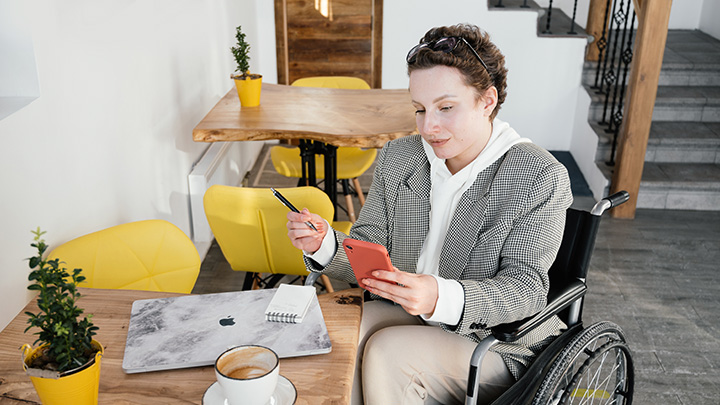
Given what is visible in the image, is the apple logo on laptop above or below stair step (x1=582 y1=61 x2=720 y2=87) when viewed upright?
above

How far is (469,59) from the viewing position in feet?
4.42

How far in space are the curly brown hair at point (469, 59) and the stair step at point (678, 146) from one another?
284 cm

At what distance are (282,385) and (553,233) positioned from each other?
28.5 inches

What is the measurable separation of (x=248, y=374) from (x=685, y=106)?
4128 millimetres

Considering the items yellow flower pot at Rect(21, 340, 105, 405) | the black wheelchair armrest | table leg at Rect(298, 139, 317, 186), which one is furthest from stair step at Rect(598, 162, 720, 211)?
yellow flower pot at Rect(21, 340, 105, 405)

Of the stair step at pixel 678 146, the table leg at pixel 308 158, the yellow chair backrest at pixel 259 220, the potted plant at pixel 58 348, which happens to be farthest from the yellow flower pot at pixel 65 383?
the stair step at pixel 678 146

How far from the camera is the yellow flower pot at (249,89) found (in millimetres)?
2826

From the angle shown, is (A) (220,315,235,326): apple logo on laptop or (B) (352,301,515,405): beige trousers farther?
(B) (352,301,515,405): beige trousers

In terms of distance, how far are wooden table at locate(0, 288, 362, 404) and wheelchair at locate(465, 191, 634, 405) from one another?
30cm

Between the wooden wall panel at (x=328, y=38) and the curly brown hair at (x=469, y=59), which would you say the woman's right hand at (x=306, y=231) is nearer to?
the curly brown hair at (x=469, y=59)

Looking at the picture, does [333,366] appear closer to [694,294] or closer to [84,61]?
[84,61]

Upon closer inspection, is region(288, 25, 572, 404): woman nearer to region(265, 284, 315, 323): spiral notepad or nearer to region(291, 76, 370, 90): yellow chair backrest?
region(265, 284, 315, 323): spiral notepad

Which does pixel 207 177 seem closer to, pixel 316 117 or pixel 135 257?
pixel 316 117

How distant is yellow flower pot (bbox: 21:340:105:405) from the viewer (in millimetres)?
893
